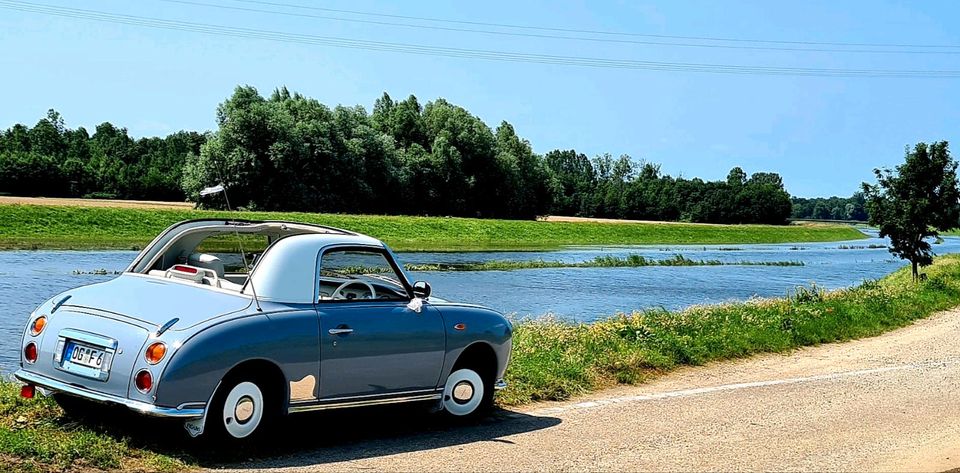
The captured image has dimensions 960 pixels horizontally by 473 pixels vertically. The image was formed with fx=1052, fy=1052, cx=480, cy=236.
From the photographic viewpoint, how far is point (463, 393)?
9227 millimetres

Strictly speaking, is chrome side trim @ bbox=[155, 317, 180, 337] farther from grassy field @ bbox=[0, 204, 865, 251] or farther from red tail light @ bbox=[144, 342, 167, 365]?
grassy field @ bbox=[0, 204, 865, 251]

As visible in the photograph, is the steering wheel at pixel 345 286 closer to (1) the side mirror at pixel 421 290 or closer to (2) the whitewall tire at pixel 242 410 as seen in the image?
(1) the side mirror at pixel 421 290

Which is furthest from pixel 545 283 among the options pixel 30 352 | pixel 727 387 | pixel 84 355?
pixel 84 355

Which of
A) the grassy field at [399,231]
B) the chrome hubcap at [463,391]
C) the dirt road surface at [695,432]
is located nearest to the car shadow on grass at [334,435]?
the dirt road surface at [695,432]

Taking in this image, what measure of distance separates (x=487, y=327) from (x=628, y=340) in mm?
5157

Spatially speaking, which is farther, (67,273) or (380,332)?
(67,273)

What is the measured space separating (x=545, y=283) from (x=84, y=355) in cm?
3059

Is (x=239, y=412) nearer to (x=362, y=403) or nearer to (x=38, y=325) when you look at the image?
(x=362, y=403)

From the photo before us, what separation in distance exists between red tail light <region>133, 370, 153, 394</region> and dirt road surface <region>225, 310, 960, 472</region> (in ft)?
2.75

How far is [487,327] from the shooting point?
932 centimetres

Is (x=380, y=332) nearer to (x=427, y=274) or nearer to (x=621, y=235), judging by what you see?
(x=427, y=274)

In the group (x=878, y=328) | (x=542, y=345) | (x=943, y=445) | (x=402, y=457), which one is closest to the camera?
(x=402, y=457)

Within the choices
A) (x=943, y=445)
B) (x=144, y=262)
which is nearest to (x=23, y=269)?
(x=144, y=262)

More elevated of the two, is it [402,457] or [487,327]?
[487,327]
